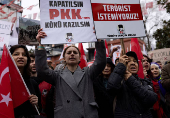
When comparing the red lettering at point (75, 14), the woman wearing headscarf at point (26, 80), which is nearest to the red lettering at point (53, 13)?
the red lettering at point (75, 14)

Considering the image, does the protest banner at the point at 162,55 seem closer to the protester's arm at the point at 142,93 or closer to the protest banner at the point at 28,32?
the protester's arm at the point at 142,93

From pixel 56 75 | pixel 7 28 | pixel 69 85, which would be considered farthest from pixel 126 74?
pixel 7 28

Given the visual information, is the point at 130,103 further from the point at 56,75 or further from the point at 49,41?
the point at 49,41

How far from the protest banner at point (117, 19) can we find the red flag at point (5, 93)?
4.24 ft

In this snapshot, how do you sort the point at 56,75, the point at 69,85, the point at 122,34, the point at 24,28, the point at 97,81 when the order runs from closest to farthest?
1. the point at 69,85
2. the point at 56,75
3. the point at 122,34
4. the point at 97,81
5. the point at 24,28

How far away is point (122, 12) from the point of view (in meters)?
2.41

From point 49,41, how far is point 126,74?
113 cm

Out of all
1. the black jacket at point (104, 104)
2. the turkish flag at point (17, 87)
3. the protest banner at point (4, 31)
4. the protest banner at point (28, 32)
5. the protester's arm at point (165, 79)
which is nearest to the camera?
the turkish flag at point (17, 87)

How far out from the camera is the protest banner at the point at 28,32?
10.6ft

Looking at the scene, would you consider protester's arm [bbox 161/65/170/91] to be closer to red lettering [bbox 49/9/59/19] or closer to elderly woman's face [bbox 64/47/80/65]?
elderly woman's face [bbox 64/47/80/65]

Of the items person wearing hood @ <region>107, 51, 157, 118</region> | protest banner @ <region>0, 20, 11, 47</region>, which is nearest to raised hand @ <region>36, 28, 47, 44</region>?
person wearing hood @ <region>107, 51, 157, 118</region>

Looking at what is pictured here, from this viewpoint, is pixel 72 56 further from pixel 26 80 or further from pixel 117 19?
pixel 117 19

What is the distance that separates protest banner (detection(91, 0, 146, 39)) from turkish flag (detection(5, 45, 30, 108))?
1.20 m

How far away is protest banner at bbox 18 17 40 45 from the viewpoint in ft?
10.6
